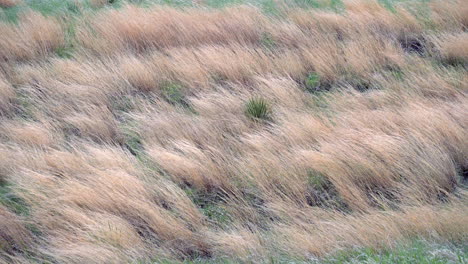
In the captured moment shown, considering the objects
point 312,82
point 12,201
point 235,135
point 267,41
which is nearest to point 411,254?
point 235,135

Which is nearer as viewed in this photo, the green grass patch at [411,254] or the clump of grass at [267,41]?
the green grass patch at [411,254]

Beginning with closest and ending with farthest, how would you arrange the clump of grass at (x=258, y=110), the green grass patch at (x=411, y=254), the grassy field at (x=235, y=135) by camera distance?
the green grass patch at (x=411, y=254)
the grassy field at (x=235, y=135)
the clump of grass at (x=258, y=110)

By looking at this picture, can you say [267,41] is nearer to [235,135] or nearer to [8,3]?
[235,135]

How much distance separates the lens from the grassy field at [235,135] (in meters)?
4.45

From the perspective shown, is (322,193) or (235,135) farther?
(235,135)

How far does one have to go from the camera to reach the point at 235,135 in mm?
6215

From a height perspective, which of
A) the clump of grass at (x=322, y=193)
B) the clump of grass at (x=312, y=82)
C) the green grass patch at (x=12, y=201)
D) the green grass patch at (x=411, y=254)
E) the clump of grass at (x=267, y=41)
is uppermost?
the clump of grass at (x=267, y=41)

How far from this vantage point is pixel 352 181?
5219 millimetres

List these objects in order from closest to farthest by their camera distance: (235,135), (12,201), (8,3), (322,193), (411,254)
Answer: (411,254) → (12,201) → (322,193) → (235,135) → (8,3)

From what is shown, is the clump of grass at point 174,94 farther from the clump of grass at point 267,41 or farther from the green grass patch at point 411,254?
the green grass patch at point 411,254

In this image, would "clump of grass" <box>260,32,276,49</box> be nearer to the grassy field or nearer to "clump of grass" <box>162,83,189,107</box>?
the grassy field

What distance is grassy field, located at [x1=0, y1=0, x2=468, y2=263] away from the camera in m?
4.45

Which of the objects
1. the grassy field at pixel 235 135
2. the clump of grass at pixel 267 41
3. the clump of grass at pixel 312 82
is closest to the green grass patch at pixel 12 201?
the grassy field at pixel 235 135

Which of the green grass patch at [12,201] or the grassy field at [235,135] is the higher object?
the grassy field at [235,135]
